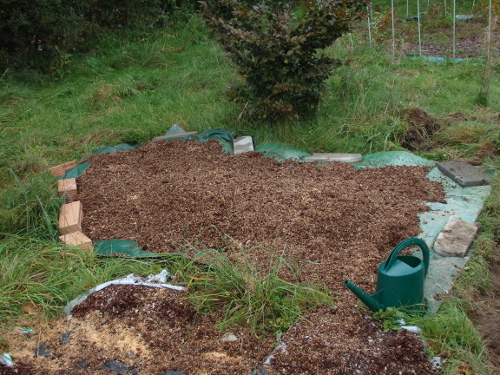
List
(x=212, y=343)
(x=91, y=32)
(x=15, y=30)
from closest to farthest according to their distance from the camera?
(x=212, y=343), (x=15, y=30), (x=91, y=32)

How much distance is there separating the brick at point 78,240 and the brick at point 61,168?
132 centimetres

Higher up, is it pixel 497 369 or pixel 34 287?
pixel 34 287

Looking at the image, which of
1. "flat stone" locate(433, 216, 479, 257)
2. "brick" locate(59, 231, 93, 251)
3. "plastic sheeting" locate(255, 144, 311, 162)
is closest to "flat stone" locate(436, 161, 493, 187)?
"flat stone" locate(433, 216, 479, 257)

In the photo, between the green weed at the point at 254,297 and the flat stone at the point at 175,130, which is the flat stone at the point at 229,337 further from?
the flat stone at the point at 175,130

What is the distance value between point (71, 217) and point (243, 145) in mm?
2046

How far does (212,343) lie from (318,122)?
136 inches

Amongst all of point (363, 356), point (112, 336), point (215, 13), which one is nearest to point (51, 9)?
point (215, 13)

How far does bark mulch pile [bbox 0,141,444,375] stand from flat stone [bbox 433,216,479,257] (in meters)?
0.23

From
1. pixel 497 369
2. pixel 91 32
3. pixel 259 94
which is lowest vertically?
pixel 497 369

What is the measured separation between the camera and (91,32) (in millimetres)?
9891

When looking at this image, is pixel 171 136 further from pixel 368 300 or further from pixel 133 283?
pixel 368 300

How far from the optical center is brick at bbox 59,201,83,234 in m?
3.75

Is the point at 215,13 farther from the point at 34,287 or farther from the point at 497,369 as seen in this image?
the point at 497,369

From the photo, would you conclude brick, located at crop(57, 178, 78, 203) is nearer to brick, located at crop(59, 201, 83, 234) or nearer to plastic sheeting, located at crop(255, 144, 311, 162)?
brick, located at crop(59, 201, 83, 234)
